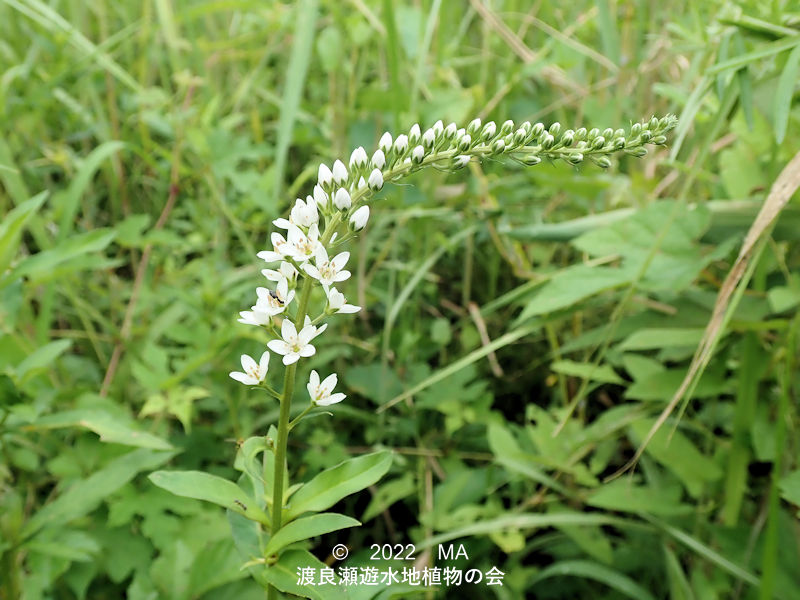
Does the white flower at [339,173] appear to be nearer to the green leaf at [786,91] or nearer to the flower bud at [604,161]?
the flower bud at [604,161]

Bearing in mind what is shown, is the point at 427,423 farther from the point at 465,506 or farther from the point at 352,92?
the point at 352,92

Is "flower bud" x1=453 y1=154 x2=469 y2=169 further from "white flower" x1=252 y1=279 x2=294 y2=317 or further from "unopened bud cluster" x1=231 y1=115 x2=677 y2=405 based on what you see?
"white flower" x1=252 y1=279 x2=294 y2=317

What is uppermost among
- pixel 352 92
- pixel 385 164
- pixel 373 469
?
pixel 352 92

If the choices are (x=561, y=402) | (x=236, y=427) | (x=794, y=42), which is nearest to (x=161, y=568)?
(x=236, y=427)

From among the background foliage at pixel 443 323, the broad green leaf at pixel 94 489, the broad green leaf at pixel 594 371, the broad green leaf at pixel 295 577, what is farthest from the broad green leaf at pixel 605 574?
the broad green leaf at pixel 94 489

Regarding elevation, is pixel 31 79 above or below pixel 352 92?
above

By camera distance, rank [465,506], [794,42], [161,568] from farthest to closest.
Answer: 1. [465,506]
2. [161,568]
3. [794,42]

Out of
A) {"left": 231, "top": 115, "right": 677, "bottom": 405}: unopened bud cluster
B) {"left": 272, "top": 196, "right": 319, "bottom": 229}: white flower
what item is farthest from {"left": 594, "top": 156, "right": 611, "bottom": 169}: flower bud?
{"left": 272, "top": 196, "right": 319, "bottom": 229}: white flower

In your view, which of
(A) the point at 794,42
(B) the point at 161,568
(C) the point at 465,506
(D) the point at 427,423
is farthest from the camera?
(D) the point at 427,423
